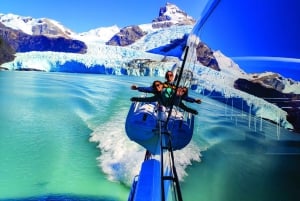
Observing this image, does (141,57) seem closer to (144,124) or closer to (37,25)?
(144,124)

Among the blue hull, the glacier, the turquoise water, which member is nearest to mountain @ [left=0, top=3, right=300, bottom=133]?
the glacier

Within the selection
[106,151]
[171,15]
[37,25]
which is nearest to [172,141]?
[106,151]

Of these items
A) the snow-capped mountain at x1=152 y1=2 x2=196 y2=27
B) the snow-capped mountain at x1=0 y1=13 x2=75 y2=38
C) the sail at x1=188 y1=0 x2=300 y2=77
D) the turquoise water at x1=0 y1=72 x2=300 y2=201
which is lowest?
the turquoise water at x1=0 y1=72 x2=300 y2=201

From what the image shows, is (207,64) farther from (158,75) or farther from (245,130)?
(158,75)

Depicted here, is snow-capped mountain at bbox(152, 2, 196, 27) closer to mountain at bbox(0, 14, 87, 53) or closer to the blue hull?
mountain at bbox(0, 14, 87, 53)

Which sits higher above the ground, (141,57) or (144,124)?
(141,57)

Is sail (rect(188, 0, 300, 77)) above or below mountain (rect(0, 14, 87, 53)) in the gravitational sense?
below

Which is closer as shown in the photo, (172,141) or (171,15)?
(172,141)
